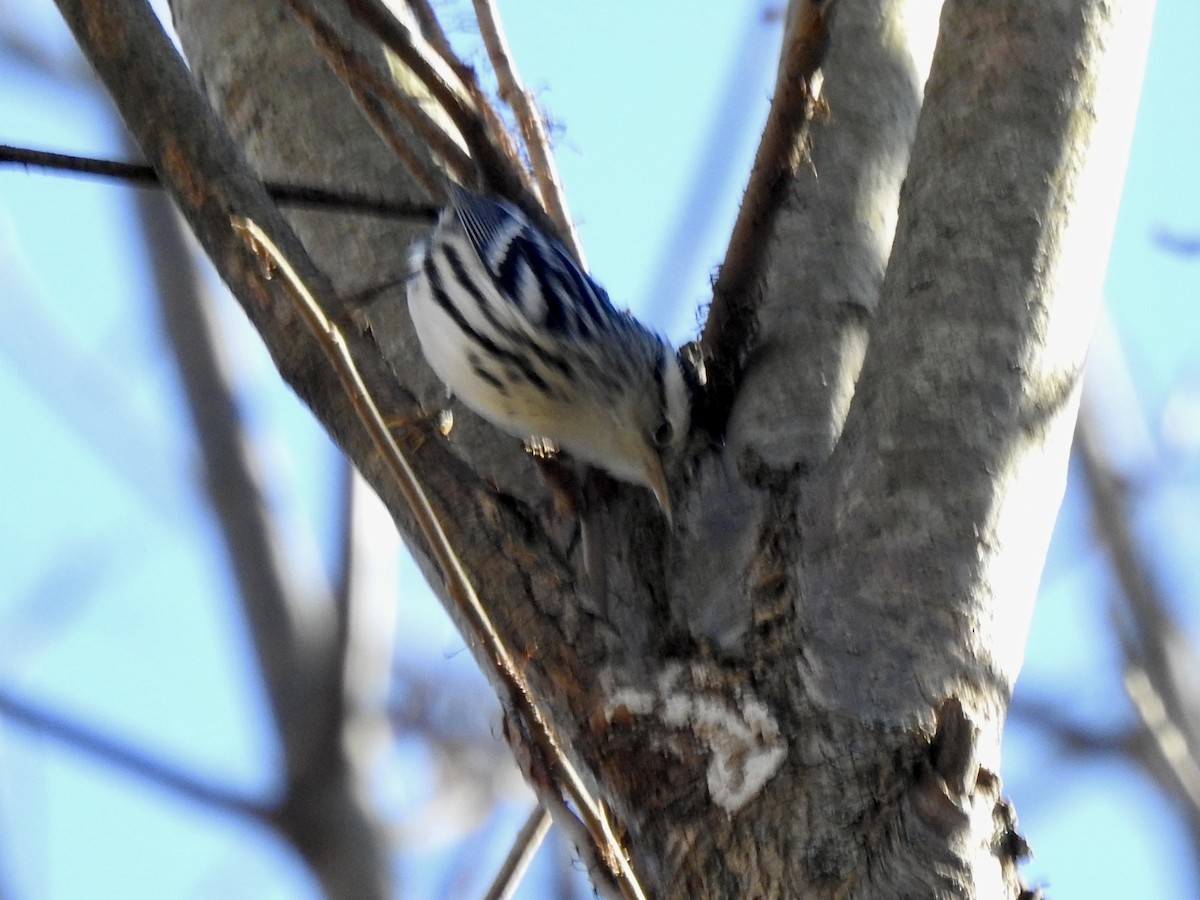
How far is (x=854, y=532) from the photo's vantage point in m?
1.86

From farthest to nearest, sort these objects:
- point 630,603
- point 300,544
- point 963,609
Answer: point 300,544, point 630,603, point 963,609

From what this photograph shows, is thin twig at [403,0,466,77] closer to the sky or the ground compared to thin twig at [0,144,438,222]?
closer to the sky

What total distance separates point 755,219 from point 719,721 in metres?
0.96

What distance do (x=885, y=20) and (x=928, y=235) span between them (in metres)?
1.00

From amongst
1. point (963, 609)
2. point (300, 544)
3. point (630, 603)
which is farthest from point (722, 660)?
point (300, 544)

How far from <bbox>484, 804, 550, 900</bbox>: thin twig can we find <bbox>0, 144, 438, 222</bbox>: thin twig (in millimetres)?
1017

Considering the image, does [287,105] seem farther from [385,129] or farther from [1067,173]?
[1067,173]

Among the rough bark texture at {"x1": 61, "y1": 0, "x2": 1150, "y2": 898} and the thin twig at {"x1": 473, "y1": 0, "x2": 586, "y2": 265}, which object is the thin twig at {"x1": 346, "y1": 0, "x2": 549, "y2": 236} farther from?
the rough bark texture at {"x1": 61, "y1": 0, "x2": 1150, "y2": 898}

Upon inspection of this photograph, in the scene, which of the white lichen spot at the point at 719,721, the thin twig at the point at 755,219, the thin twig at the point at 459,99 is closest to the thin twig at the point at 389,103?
the thin twig at the point at 459,99

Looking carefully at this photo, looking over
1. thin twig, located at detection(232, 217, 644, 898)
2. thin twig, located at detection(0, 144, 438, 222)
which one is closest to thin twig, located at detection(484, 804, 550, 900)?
thin twig, located at detection(232, 217, 644, 898)

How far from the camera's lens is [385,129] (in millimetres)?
2566

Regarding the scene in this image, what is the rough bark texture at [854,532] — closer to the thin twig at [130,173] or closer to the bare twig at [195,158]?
the bare twig at [195,158]

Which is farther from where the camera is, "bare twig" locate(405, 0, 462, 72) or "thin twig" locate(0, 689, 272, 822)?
"bare twig" locate(405, 0, 462, 72)

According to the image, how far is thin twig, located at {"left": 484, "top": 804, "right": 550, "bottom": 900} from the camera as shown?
175cm
